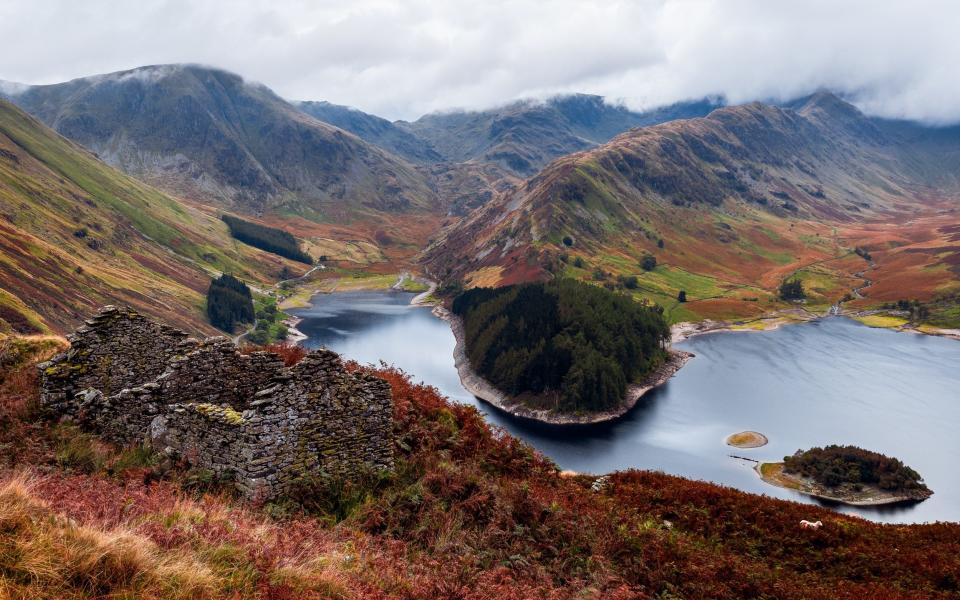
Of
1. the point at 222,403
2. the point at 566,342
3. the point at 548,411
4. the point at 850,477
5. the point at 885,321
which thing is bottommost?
the point at 548,411

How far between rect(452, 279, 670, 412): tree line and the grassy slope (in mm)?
101999

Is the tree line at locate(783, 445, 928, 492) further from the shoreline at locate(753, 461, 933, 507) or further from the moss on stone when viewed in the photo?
the moss on stone

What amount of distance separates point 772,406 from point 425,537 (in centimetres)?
12545

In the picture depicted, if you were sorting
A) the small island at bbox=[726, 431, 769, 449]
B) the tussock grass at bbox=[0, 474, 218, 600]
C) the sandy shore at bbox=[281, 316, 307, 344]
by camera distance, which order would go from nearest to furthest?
the tussock grass at bbox=[0, 474, 218, 600] → the small island at bbox=[726, 431, 769, 449] → the sandy shore at bbox=[281, 316, 307, 344]

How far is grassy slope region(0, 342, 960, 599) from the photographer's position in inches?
279

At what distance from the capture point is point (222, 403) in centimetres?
1515

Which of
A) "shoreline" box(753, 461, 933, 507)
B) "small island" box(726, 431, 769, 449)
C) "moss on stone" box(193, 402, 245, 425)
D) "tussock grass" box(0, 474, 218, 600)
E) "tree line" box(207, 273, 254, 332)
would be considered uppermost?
"moss on stone" box(193, 402, 245, 425)

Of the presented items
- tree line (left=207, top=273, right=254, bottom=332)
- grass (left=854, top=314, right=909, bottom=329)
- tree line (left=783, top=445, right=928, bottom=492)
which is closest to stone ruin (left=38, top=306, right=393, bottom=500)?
tree line (left=783, top=445, right=928, bottom=492)

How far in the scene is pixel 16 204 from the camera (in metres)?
175

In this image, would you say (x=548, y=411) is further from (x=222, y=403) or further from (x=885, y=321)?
(x=885, y=321)

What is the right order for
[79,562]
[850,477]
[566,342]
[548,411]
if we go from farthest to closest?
[566,342]
[548,411]
[850,477]
[79,562]

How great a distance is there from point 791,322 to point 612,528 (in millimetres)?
215037

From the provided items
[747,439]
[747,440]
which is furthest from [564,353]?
[747,440]

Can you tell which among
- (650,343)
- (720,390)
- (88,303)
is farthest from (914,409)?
(88,303)
